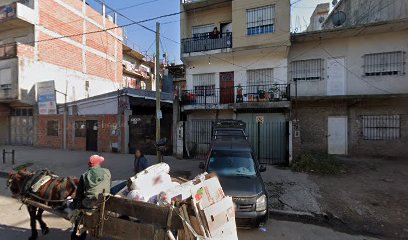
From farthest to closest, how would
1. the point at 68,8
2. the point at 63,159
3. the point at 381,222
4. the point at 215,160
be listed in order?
the point at 68,8 < the point at 63,159 < the point at 215,160 < the point at 381,222

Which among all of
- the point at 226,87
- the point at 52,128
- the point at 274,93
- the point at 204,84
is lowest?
the point at 52,128

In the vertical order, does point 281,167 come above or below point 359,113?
below

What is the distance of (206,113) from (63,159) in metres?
8.02

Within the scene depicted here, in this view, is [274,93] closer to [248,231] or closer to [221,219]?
[248,231]

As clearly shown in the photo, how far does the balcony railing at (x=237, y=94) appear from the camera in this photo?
13.0 m

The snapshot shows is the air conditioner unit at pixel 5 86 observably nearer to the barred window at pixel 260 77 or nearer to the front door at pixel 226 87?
the front door at pixel 226 87

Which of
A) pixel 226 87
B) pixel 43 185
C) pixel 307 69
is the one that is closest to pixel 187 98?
pixel 226 87

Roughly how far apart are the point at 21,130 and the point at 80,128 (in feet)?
22.8

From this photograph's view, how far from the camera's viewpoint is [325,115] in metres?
13.5

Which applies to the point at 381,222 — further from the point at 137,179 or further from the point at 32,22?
the point at 32,22

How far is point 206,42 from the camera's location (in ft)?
48.4

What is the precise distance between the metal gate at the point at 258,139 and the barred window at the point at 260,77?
240cm

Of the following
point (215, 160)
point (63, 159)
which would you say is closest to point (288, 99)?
point (215, 160)

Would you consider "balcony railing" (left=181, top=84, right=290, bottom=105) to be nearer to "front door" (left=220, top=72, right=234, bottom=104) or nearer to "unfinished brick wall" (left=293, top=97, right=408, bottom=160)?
"front door" (left=220, top=72, right=234, bottom=104)
